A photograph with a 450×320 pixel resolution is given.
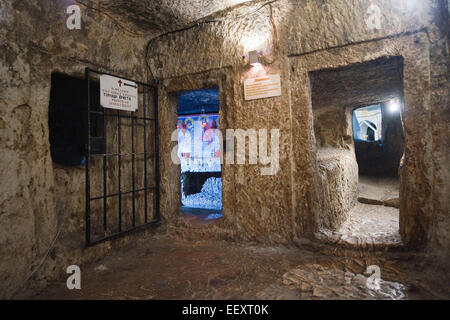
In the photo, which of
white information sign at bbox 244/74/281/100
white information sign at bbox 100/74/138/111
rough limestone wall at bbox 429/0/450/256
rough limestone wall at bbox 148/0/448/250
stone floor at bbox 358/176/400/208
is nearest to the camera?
rough limestone wall at bbox 429/0/450/256

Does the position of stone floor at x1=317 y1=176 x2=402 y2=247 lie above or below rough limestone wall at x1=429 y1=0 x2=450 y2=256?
below

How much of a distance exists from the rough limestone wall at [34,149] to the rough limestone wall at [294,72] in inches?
53.2

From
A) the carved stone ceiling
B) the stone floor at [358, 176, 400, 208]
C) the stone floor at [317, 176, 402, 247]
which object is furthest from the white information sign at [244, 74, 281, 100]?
the stone floor at [358, 176, 400, 208]

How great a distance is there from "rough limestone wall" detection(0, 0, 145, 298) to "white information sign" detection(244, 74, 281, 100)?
1.86m

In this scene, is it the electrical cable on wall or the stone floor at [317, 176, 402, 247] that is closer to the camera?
the electrical cable on wall

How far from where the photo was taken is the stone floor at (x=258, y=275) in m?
2.09

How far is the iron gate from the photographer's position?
3.16 m

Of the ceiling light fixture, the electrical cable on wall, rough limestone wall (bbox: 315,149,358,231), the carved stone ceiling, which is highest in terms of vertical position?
the carved stone ceiling

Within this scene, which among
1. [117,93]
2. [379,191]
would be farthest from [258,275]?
[379,191]

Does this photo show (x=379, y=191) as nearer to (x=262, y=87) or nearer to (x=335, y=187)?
(x=335, y=187)

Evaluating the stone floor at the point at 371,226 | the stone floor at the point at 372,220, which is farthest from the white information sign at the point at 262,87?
the stone floor at the point at 371,226

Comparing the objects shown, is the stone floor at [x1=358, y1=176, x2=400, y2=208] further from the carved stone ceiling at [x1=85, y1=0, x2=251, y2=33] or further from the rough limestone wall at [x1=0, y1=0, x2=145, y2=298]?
the rough limestone wall at [x1=0, y1=0, x2=145, y2=298]

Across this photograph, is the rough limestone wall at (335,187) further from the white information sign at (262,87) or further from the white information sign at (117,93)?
the white information sign at (117,93)

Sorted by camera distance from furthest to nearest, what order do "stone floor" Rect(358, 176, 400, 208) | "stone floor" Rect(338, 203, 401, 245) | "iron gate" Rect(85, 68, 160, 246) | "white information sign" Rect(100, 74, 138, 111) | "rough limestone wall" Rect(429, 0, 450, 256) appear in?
"stone floor" Rect(358, 176, 400, 208), "iron gate" Rect(85, 68, 160, 246), "white information sign" Rect(100, 74, 138, 111), "stone floor" Rect(338, 203, 401, 245), "rough limestone wall" Rect(429, 0, 450, 256)
